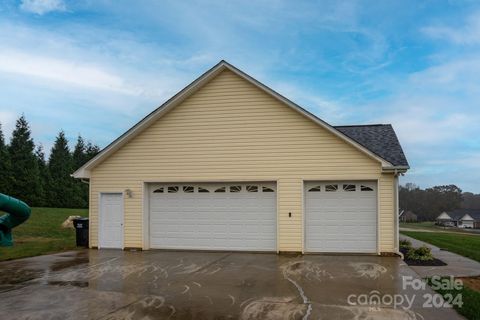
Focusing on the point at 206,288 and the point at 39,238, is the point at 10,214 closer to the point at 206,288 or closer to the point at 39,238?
the point at 206,288

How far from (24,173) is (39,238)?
1132 inches

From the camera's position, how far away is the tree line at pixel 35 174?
151 feet

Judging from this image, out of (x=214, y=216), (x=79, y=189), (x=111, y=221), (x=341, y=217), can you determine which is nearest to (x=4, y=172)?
(x=79, y=189)

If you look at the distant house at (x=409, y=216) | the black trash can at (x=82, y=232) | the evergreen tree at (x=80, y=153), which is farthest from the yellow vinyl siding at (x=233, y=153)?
the distant house at (x=409, y=216)

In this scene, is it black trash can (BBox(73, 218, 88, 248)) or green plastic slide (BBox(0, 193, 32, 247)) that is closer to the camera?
green plastic slide (BBox(0, 193, 32, 247))

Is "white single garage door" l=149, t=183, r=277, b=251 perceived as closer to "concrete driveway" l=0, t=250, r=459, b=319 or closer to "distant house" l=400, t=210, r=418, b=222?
"concrete driveway" l=0, t=250, r=459, b=319

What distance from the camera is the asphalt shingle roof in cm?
1420

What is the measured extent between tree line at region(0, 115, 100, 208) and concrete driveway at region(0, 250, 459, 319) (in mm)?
36675

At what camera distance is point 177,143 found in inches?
618

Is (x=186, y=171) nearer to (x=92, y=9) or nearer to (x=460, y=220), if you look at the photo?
(x=92, y=9)

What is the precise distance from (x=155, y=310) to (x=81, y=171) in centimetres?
993

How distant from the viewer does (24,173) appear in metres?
46.6

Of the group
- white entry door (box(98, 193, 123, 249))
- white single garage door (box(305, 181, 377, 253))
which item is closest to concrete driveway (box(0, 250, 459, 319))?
white single garage door (box(305, 181, 377, 253))

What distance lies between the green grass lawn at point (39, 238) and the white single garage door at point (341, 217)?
8.98 meters
